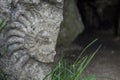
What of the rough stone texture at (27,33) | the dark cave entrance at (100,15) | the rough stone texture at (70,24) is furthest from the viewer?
the dark cave entrance at (100,15)

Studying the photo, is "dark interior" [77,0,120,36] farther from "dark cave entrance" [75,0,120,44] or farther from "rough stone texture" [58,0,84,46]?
"rough stone texture" [58,0,84,46]

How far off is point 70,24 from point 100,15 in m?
0.83

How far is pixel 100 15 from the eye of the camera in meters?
5.88

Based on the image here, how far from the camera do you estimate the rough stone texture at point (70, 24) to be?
5.04 metres

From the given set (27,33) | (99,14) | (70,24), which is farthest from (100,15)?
(27,33)

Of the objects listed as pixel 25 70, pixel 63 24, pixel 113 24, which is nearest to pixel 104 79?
pixel 25 70

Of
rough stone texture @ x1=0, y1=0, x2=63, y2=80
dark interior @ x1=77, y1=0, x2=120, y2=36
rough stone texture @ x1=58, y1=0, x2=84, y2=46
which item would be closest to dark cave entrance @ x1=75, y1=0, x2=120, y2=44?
dark interior @ x1=77, y1=0, x2=120, y2=36

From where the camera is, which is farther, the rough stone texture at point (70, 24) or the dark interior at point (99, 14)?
the dark interior at point (99, 14)

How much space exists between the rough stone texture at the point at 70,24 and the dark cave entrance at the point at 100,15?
40 cm

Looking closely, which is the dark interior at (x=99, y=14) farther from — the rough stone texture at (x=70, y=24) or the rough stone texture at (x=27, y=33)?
the rough stone texture at (x=27, y=33)

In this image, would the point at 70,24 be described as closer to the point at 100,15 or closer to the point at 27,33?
the point at 100,15

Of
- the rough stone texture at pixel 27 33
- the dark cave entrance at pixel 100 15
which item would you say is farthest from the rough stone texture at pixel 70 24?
the rough stone texture at pixel 27 33

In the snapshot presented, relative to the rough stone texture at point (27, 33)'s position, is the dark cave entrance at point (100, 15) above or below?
below

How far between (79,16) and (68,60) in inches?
42.6
